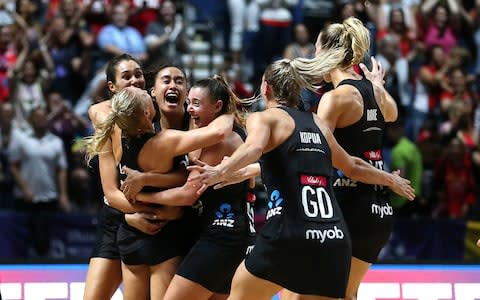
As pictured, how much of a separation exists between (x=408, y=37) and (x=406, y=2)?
977mm

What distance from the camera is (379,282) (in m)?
8.60

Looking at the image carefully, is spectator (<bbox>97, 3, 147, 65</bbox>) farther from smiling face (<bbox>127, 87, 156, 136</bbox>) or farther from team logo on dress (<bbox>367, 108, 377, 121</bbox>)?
smiling face (<bbox>127, 87, 156, 136</bbox>)

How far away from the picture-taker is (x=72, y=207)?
12.7 meters

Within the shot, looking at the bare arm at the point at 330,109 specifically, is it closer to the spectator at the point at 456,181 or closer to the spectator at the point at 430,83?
the spectator at the point at 456,181

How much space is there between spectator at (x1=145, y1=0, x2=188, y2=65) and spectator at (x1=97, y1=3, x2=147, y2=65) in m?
0.18

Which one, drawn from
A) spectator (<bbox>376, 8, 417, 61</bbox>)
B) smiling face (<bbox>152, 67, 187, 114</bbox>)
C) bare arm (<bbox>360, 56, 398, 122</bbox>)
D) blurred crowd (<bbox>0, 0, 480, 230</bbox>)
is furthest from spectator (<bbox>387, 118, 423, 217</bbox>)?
smiling face (<bbox>152, 67, 187, 114</bbox>)

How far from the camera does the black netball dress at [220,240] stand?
643cm

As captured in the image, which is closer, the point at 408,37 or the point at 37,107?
the point at 37,107

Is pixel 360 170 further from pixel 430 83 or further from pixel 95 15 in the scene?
pixel 95 15

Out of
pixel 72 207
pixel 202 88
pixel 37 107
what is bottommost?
pixel 72 207

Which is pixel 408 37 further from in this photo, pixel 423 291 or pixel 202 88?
pixel 202 88

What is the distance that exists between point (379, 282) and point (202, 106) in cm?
274

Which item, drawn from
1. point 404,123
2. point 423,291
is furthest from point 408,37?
point 423,291

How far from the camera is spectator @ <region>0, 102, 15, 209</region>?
41.5ft
